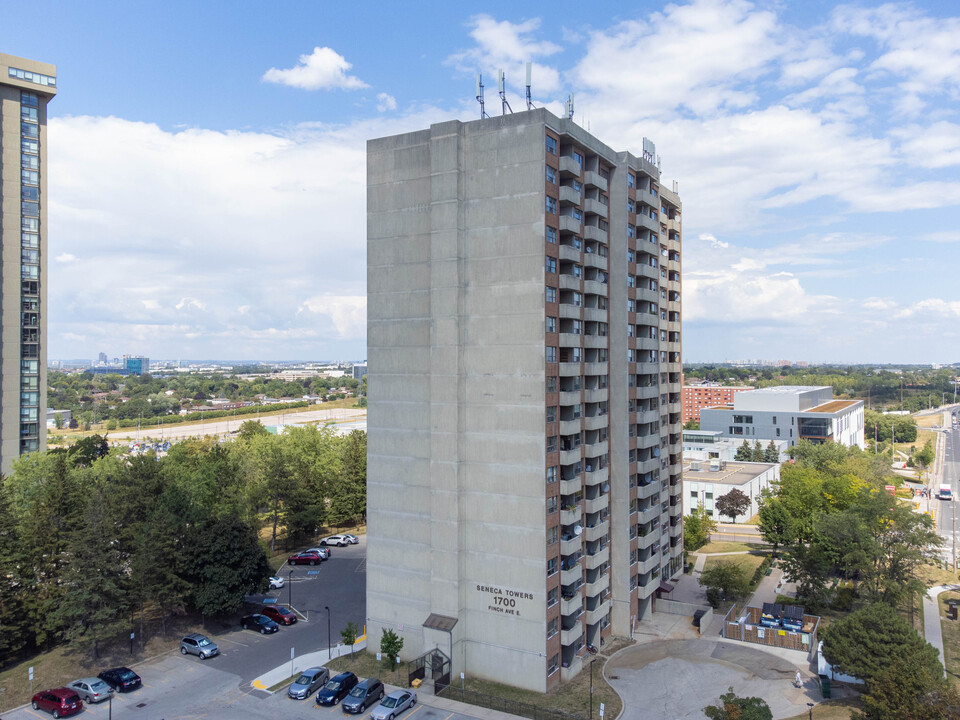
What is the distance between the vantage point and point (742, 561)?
285 ft

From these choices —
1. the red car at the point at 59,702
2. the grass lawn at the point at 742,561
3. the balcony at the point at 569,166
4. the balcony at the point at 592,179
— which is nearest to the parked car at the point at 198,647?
the red car at the point at 59,702

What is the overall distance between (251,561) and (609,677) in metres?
34.4

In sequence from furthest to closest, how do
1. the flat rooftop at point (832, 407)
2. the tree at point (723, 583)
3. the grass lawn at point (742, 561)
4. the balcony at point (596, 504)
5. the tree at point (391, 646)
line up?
the flat rooftop at point (832, 407)
the grass lawn at point (742, 561)
the tree at point (723, 583)
the balcony at point (596, 504)
the tree at point (391, 646)

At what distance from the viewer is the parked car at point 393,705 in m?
43.3

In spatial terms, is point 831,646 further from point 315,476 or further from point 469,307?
point 315,476

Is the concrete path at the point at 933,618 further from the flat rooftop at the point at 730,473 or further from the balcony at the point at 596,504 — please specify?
the flat rooftop at the point at 730,473

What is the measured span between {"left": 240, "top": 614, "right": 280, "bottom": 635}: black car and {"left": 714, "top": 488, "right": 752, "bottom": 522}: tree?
256 feet

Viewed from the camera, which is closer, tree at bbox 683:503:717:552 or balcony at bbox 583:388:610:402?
balcony at bbox 583:388:610:402

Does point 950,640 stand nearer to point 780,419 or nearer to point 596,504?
point 596,504

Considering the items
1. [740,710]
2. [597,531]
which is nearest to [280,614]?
[597,531]

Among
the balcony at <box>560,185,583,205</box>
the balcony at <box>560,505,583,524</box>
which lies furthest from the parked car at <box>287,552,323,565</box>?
the balcony at <box>560,185,583,205</box>

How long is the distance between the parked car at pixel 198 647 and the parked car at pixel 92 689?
772cm

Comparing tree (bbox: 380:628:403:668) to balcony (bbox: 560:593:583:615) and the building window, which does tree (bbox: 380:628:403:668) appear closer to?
the building window

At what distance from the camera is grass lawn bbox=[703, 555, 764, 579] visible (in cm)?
8375
